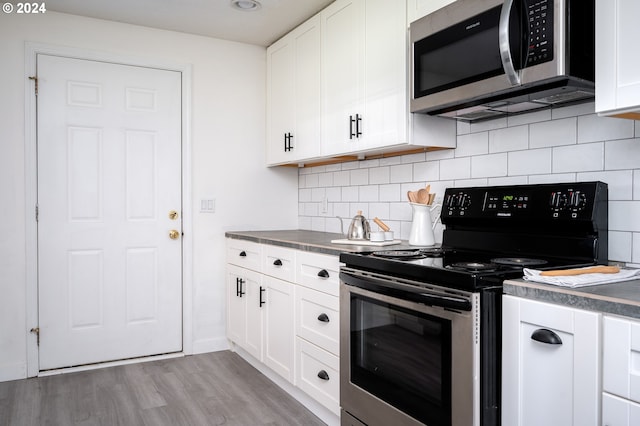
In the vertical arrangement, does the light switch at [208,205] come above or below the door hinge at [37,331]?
above

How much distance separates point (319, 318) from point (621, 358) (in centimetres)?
143

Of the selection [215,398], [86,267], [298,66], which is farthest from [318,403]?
[298,66]

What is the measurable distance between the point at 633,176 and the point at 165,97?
2958mm

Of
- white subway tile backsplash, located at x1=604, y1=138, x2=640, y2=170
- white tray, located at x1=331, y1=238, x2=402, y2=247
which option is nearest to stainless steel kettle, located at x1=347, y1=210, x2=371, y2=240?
white tray, located at x1=331, y1=238, x2=402, y2=247

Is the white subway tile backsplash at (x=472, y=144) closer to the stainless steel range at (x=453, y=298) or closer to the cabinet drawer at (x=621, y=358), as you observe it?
the stainless steel range at (x=453, y=298)

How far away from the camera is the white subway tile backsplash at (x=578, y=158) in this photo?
180 cm

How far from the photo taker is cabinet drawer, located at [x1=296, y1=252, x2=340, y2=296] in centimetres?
229

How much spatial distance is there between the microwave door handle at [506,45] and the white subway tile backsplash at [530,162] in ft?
1.42

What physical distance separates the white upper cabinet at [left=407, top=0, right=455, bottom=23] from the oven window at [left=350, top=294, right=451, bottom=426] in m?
1.28

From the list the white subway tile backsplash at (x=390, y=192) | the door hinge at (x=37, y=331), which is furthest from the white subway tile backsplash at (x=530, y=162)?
the door hinge at (x=37, y=331)

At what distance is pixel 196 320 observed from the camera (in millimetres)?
3605

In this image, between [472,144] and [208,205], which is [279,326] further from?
[472,144]

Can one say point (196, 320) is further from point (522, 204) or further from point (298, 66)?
point (522, 204)

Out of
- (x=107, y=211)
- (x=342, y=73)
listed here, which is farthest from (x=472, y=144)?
(x=107, y=211)
